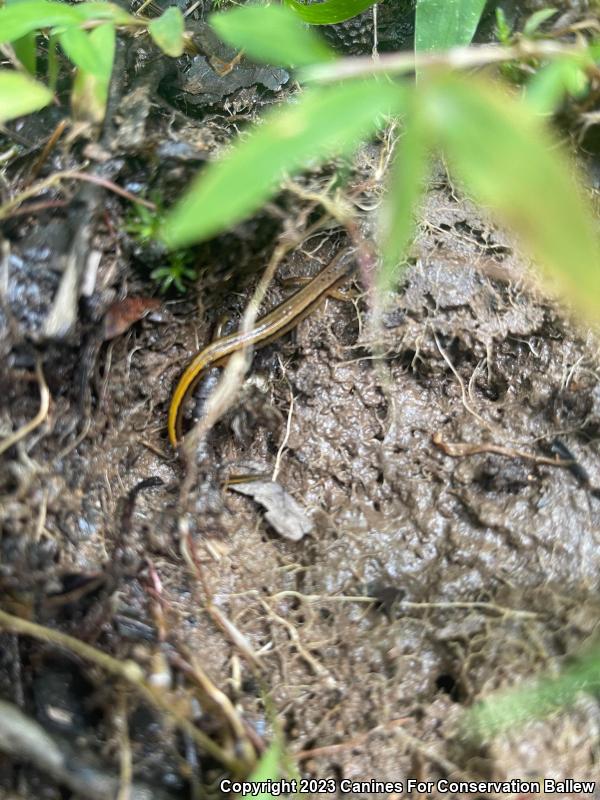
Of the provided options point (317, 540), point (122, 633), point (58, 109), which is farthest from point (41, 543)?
point (58, 109)

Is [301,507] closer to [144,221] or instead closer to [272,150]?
[144,221]

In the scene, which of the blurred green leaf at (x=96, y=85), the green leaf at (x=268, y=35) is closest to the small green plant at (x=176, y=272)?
the blurred green leaf at (x=96, y=85)

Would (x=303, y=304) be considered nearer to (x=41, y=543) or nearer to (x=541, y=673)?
(x=41, y=543)

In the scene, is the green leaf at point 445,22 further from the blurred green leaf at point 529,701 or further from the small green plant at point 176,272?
the blurred green leaf at point 529,701

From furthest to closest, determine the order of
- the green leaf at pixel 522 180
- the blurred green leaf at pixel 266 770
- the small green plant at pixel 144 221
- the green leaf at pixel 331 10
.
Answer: the green leaf at pixel 331 10 < the small green plant at pixel 144 221 < the blurred green leaf at pixel 266 770 < the green leaf at pixel 522 180

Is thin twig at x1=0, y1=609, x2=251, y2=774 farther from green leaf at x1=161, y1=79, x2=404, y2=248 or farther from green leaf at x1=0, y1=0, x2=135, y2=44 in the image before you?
green leaf at x1=0, y1=0, x2=135, y2=44

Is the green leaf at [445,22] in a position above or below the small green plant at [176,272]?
above

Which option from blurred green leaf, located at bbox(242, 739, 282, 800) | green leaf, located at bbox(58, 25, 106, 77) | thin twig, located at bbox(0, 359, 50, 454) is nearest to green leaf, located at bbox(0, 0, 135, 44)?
green leaf, located at bbox(58, 25, 106, 77)
